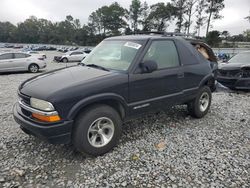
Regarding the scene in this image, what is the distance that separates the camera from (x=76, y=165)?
321 cm

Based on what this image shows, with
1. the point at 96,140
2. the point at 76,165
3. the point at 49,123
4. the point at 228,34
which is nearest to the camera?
the point at 49,123

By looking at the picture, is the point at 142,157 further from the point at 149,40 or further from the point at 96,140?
the point at 149,40

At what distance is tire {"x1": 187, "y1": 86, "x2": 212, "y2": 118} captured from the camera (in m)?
4.93

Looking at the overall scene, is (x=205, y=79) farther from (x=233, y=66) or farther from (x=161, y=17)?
(x=161, y=17)

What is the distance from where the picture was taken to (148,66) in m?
3.56

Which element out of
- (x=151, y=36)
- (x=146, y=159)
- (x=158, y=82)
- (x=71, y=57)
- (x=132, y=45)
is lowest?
(x=71, y=57)

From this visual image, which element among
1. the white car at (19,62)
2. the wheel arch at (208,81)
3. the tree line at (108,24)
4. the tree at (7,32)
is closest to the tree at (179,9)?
the tree line at (108,24)

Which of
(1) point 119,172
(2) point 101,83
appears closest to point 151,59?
(2) point 101,83

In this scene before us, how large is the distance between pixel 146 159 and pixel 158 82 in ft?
4.47

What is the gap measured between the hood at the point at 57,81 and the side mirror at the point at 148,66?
1.91 feet

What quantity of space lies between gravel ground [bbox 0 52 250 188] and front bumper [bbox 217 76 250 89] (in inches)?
129

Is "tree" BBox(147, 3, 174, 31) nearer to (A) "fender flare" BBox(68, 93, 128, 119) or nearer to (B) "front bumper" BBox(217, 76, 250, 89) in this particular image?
(B) "front bumper" BBox(217, 76, 250, 89)

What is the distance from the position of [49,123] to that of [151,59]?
203 cm

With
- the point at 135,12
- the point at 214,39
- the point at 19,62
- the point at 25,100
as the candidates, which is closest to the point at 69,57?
the point at 19,62
